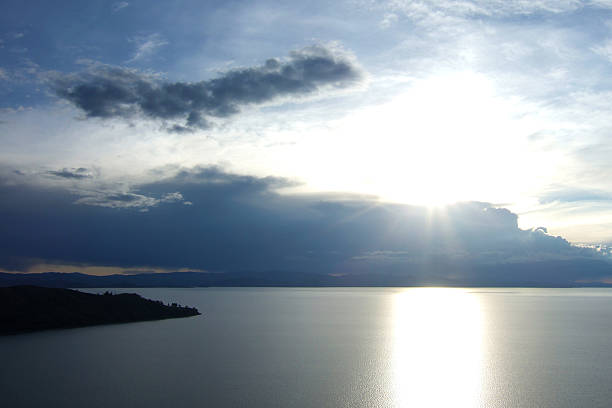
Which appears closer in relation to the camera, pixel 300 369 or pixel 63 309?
pixel 300 369

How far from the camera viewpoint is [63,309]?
97.4 metres

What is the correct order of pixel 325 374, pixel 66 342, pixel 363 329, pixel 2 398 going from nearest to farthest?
pixel 2 398 < pixel 325 374 < pixel 66 342 < pixel 363 329

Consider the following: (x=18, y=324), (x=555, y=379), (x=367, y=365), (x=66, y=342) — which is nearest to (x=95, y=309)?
(x=18, y=324)

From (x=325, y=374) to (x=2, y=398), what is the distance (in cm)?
2862

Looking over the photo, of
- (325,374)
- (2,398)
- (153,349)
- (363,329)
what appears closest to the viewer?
(2,398)

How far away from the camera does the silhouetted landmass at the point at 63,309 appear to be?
288 ft

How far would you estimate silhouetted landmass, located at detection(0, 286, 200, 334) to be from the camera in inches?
3452

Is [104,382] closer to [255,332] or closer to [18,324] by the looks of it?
[255,332]

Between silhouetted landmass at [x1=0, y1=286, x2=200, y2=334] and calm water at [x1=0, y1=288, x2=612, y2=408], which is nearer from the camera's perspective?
calm water at [x1=0, y1=288, x2=612, y2=408]

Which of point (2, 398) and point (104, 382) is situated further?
point (104, 382)

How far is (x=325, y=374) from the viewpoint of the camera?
4756 cm

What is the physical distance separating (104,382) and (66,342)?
3280 cm

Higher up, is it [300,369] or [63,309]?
[63,309]

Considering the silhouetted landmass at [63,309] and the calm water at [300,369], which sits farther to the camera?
the silhouetted landmass at [63,309]
